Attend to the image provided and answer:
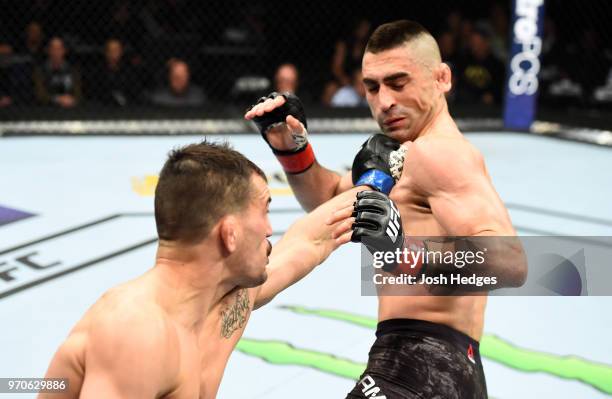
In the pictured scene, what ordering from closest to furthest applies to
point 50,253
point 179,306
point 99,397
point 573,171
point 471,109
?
point 99,397 < point 179,306 < point 50,253 < point 573,171 < point 471,109

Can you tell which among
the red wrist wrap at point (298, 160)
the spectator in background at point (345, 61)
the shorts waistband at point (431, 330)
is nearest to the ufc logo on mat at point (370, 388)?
the shorts waistband at point (431, 330)

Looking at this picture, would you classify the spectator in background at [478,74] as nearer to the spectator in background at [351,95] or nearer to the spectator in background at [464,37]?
the spectator in background at [464,37]

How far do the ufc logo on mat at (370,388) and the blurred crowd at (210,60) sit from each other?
19.1 feet

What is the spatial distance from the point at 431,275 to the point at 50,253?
2.82 meters

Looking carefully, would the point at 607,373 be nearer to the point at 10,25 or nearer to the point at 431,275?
the point at 431,275

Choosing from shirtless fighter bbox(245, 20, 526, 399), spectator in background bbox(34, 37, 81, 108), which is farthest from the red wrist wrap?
spectator in background bbox(34, 37, 81, 108)

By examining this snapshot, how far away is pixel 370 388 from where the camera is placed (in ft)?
7.24

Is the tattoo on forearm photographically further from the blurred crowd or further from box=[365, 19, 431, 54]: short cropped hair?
the blurred crowd

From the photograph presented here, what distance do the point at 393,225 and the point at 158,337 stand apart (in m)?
0.66

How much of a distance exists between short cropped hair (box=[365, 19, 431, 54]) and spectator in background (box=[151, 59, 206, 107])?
5.48 metres

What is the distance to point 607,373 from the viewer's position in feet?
10.4

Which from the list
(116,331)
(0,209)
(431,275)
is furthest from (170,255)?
(0,209)

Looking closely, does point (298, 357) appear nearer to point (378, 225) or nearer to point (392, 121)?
point (392, 121)

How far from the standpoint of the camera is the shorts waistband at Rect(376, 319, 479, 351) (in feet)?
7.37
